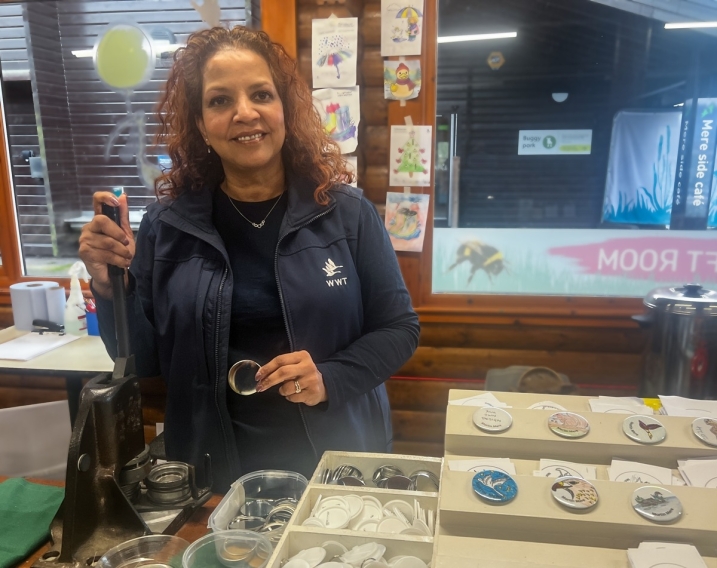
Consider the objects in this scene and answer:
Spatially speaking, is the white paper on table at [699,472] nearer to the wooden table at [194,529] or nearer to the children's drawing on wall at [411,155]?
the wooden table at [194,529]

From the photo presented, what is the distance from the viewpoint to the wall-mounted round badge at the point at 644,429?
0.89 meters

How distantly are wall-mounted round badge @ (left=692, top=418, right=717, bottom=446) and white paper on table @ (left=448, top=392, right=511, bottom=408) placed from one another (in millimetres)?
308

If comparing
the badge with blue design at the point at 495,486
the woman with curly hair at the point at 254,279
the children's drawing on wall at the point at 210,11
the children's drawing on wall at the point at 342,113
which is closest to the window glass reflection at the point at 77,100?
the children's drawing on wall at the point at 210,11

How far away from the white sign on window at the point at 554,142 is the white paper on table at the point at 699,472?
2048 mm

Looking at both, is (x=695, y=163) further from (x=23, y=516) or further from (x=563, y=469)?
(x=23, y=516)

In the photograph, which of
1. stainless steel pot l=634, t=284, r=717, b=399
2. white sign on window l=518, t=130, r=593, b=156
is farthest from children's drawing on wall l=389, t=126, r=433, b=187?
stainless steel pot l=634, t=284, r=717, b=399

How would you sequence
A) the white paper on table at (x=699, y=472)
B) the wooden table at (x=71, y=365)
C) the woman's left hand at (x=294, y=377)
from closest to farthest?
1. the white paper on table at (x=699, y=472)
2. the woman's left hand at (x=294, y=377)
3. the wooden table at (x=71, y=365)

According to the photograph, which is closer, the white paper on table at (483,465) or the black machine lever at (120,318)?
the white paper on table at (483,465)

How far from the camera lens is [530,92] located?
2.65m

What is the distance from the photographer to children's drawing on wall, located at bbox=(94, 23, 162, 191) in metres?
2.91

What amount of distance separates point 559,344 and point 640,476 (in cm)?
184

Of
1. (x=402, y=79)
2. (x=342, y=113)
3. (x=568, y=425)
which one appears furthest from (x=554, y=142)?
(x=568, y=425)

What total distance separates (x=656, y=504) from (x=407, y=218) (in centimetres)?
196

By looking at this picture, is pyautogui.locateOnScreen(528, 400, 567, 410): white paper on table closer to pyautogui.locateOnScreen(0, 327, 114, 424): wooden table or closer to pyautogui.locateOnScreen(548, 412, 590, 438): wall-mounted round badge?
pyautogui.locateOnScreen(548, 412, 590, 438): wall-mounted round badge
